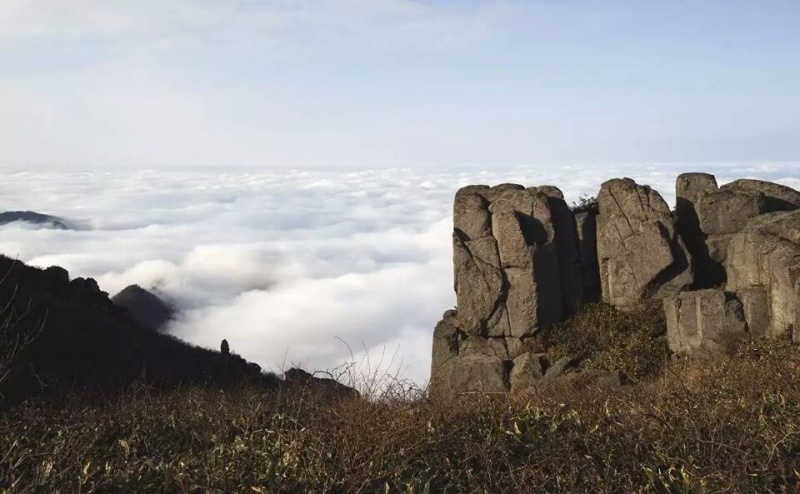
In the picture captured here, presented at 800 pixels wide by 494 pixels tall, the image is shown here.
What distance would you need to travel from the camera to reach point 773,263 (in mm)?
19766

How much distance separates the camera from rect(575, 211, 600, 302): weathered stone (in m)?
25.4

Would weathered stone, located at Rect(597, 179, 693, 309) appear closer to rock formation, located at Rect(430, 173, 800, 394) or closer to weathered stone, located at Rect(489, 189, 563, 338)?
rock formation, located at Rect(430, 173, 800, 394)

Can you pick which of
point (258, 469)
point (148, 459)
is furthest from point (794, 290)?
point (148, 459)

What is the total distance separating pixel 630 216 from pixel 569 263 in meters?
2.55

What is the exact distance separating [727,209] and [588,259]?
A: 15.5 feet

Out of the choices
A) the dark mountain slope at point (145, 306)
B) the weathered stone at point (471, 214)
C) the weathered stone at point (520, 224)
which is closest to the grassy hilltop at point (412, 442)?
the weathered stone at point (520, 224)

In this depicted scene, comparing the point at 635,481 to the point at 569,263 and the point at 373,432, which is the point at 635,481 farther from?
the point at 569,263

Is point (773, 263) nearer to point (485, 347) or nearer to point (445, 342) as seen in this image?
point (485, 347)

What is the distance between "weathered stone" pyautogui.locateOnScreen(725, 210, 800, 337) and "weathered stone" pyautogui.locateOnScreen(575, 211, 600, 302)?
13.8 ft

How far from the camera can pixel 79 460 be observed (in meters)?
10.2

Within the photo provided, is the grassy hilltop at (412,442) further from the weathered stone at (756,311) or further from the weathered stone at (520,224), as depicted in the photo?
the weathered stone at (520,224)

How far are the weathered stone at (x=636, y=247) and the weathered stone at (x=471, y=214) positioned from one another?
3923 mm

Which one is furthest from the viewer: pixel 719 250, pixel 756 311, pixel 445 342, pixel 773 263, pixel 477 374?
pixel 445 342

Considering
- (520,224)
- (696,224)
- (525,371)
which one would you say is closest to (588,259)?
(520,224)
